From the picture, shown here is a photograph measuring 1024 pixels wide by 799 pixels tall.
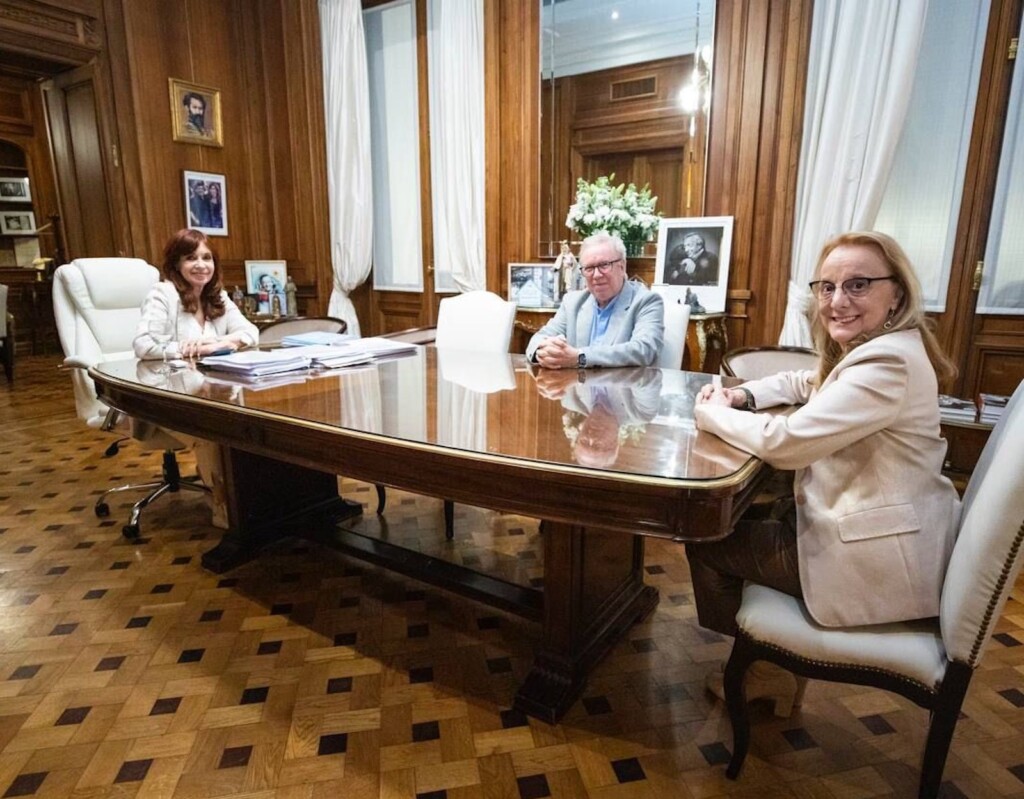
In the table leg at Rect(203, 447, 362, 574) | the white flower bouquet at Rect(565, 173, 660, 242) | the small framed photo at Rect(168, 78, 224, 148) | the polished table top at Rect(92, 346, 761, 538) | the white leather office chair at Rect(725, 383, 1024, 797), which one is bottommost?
the table leg at Rect(203, 447, 362, 574)

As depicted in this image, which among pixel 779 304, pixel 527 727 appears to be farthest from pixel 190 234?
pixel 779 304

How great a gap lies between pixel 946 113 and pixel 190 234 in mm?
3598

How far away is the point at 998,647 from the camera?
1852mm

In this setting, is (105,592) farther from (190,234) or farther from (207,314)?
(190,234)

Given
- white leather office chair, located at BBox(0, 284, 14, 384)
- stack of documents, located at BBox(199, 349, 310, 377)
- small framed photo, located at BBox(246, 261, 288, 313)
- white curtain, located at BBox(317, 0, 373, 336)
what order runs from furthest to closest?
white leather office chair, located at BBox(0, 284, 14, 384) < small framed photo, located at BBox(246, 261, 288, 313) < white curtain, located at BBox(317, 0, 373, 336) < stack of documents, located at BBox(199, 349, 310, 377)

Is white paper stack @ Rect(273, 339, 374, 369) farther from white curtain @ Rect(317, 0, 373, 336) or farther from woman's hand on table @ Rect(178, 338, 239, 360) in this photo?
white curtain @ Rect(317, 0, 373, 336)

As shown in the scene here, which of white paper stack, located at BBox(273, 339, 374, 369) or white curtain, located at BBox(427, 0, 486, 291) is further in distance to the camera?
white curtain, located at BBox(427, 0, 486, 291)

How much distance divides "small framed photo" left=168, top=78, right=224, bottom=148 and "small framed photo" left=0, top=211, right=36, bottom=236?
4054 millimetres

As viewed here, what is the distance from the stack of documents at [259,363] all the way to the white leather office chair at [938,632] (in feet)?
4.84

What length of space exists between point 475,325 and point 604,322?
68 centimetres

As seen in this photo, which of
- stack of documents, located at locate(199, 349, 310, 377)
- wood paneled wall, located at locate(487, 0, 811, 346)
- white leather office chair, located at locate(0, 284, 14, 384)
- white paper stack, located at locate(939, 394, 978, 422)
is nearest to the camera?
stack of documents, located at locate(199, 349, 310, 377)

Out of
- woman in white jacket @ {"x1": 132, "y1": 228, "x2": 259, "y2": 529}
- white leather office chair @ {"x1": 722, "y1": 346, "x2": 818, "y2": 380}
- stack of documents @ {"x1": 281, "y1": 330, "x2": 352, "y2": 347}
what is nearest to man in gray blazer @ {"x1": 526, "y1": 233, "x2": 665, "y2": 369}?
white leather office chair @ {"x1": 722, "y1": 346, "x2": 818, "y2": 380}

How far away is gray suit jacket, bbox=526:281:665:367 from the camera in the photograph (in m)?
2.08

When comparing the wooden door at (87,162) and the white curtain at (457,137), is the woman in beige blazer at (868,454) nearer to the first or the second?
the white curtain at (457,137)
